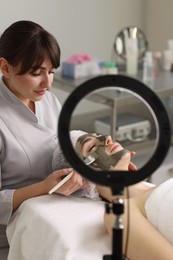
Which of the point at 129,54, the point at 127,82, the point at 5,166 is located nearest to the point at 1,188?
the point at 5,166

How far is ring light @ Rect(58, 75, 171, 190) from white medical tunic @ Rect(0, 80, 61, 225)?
1.83ft

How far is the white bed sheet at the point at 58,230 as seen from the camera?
0.90m

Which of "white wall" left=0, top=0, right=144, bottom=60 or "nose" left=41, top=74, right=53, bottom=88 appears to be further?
"white wall" left=0, top=0, right=144, bottom=60

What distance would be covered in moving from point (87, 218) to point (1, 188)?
263 millimetres

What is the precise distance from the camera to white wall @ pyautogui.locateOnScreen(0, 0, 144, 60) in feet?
7.69

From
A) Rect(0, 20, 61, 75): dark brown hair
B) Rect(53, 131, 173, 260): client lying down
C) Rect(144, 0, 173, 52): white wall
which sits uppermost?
Rect(144, 0, 173, 52): white wall

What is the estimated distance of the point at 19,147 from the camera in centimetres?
108

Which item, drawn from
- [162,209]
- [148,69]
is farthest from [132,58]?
[162,209]

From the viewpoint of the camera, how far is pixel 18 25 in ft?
3.47

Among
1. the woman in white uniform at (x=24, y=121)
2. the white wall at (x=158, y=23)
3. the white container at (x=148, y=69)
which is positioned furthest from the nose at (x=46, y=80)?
the white wall at (x=158, y=23)

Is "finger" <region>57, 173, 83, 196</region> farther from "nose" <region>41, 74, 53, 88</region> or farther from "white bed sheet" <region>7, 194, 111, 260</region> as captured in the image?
"nose" <region>41, 74, 53, 88</region>

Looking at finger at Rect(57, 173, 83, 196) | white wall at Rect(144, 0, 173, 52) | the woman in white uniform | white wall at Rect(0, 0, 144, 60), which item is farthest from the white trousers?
white wall at Rect(144, 0, 173, 52)

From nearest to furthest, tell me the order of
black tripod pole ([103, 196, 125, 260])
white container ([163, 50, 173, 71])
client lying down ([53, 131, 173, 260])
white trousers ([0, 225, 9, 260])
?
black tripod pole ([103, 196, 125, 260]) → client lying down ([53, 131, 173, 260]) → white trousers ([0, 225, 9, 260]) → white container ([163, 50, 173, 71])

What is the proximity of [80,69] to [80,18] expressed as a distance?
1.36ft
